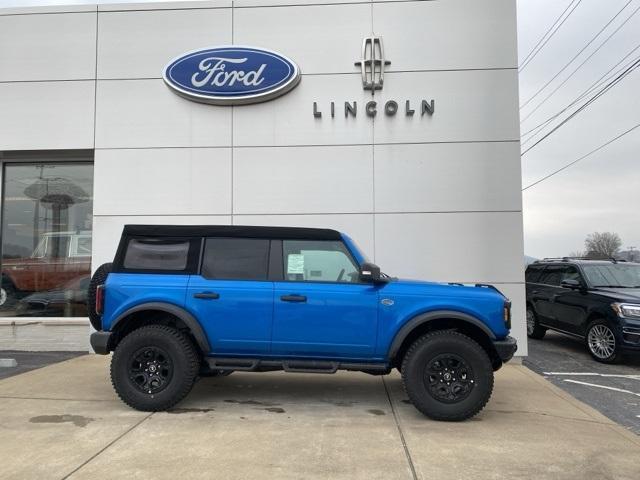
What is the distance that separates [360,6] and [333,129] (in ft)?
7.44

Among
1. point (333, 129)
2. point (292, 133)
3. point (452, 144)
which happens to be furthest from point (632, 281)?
point (292, 133)

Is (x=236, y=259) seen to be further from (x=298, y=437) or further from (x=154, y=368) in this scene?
(x=298, y=437)

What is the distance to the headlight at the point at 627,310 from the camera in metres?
8.27

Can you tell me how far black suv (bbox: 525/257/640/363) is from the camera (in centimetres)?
835

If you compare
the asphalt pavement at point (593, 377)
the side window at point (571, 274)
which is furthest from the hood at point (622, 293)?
the asphalt pavement at point (593, 377)

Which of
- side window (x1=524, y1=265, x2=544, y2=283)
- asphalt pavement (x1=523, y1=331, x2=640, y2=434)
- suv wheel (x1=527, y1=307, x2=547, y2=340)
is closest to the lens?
asphalt pavement (x1=523, y1=331, x2=640, y2=434)

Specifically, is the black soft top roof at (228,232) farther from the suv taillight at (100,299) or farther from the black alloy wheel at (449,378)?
the black alloy wheel at (449,378)

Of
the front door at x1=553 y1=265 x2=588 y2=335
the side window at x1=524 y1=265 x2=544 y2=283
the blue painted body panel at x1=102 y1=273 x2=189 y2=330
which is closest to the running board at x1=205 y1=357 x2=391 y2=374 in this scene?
the blue painted body panel at x1=102 y1=273 x2=189 y2=330

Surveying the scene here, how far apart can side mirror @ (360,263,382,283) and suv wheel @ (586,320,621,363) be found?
5.52 metres

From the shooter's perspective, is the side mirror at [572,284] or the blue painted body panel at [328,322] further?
the side mirror at [572,284]

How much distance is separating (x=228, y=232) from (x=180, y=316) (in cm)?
104

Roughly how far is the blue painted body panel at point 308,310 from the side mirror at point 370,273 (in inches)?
5.2

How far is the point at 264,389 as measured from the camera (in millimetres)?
6410

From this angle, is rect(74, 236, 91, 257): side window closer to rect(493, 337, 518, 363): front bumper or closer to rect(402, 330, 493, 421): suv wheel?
rect(402, 330, 493, 421): suv wheel
